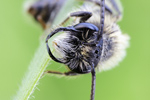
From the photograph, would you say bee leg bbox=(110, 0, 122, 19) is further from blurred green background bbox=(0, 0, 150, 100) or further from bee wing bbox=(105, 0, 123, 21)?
blurred green background bbox=(0, 0, 150, 100)

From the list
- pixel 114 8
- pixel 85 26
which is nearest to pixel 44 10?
pixel 114 8

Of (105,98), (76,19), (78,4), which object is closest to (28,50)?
(105,98)

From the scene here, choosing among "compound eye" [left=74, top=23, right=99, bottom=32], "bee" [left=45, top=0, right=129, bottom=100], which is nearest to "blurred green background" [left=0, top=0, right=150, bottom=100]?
"bee" [left=45, top=0, right=129, bottom=100]

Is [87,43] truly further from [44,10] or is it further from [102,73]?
[102,73]

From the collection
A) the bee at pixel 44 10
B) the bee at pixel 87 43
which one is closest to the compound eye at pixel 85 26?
the bee at pixel 87 43

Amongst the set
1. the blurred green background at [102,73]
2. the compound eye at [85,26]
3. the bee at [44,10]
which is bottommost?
the blurred green background at [102,73]

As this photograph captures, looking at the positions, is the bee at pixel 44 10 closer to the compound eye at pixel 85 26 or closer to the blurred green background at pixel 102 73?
the blurred green background at pixel 102 73
